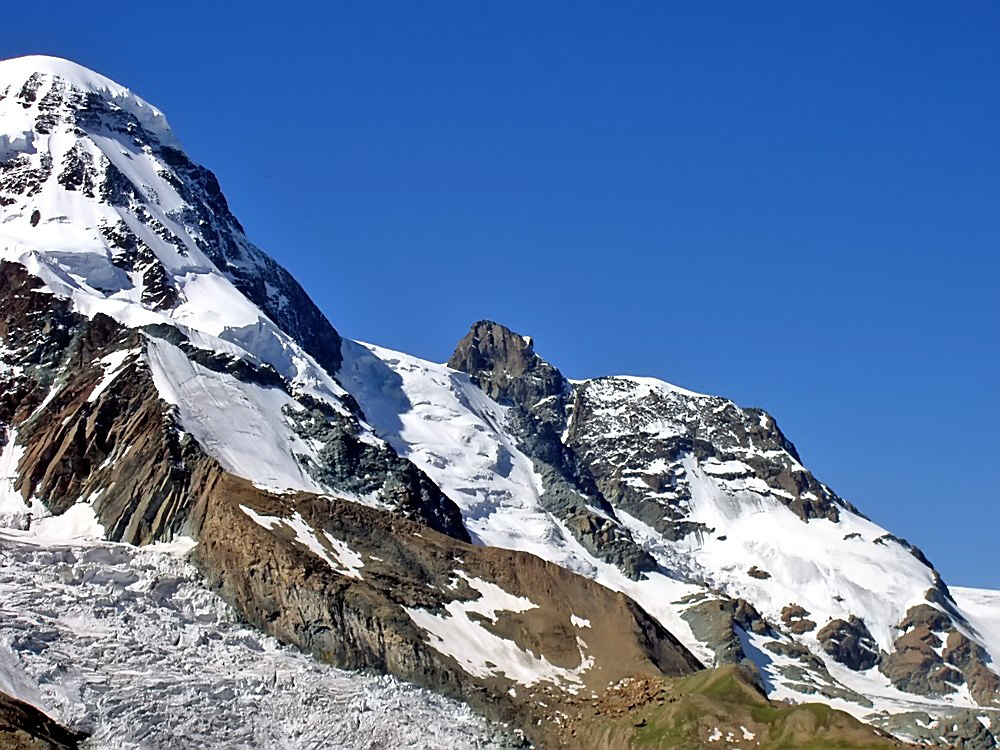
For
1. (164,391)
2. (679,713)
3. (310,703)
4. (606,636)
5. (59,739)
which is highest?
(164,391)

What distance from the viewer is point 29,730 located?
92.9 meters

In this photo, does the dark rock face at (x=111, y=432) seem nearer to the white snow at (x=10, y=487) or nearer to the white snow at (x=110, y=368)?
the white snow at (x=110, y=368)

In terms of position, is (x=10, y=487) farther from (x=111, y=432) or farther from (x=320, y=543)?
(x=320, y=543)

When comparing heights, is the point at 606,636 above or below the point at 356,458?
below

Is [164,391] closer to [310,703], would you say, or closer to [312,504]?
[312,504]

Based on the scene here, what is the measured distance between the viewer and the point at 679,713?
388 feet

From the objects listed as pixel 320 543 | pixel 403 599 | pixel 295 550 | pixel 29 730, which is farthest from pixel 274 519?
pixel 29 730

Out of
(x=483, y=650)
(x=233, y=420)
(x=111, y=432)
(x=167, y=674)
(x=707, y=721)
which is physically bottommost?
(x=167, y=674)

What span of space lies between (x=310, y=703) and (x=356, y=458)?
7703 cm

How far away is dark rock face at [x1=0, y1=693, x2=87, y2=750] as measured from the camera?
89812 millimetres

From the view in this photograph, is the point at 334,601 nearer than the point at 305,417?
Yes

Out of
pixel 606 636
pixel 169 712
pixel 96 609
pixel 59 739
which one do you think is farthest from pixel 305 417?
pixel 59 739

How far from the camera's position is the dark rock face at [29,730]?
89.8m

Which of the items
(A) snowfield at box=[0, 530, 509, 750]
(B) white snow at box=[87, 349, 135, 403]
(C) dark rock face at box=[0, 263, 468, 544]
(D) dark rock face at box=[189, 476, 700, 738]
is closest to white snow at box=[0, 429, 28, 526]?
(C) dark rock face at box=[0, 263, 468, 544]
